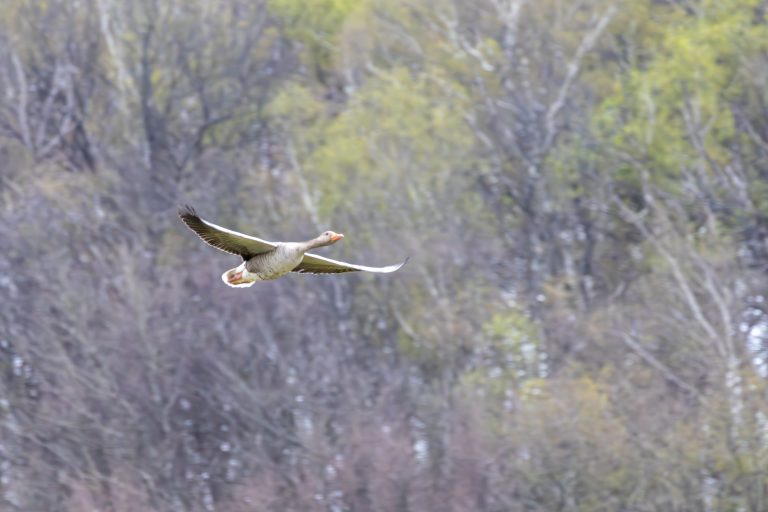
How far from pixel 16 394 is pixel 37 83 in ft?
40.0

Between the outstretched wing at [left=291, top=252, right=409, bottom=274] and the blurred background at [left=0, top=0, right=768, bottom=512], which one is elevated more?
the blurred background at [left=0, top=0, right=768, bottom=512]

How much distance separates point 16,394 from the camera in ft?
110

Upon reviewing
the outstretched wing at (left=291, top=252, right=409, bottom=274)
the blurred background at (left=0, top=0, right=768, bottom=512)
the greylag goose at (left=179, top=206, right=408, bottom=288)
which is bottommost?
the greylag goose at (left=179, top=206, right=408, bottom=288)

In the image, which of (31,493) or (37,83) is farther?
(37,83)

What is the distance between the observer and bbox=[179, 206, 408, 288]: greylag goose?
13086 millimetres

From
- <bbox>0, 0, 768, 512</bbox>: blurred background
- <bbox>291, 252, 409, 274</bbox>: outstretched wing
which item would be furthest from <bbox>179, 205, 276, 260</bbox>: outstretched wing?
<bbox>0, 0, 768, 512</bbox>: blurred background

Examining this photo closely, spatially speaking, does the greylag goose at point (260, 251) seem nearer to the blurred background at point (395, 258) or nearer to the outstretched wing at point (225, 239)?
the outstretched wing at point (225, 239)

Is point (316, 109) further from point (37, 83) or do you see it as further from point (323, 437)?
point (323, 437)

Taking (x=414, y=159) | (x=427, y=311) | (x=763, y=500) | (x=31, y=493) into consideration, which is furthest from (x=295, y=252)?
(x=414, y=159)

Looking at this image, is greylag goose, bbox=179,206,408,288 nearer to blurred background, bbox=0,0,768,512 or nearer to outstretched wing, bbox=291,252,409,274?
outstretched wing, bbox=291,252,409,274

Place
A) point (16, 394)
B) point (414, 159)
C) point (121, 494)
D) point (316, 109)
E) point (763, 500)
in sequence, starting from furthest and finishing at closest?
point (316, 109)
point (414, 159)
point (16, 394)
point (121, 494)
point (763, 500)

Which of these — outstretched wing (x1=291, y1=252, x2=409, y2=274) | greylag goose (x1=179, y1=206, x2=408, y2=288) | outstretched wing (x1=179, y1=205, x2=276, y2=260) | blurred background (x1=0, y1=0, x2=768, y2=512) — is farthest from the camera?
blurred background (x1=0, y1=0, x2=768, y2=512)

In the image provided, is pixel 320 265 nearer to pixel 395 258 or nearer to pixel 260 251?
pixel 260 251

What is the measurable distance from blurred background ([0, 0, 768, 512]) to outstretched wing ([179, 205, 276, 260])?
13.2 metres
